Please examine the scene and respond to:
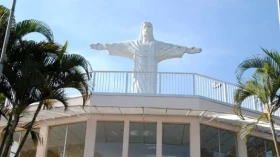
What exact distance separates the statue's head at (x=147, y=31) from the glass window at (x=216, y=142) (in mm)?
5062

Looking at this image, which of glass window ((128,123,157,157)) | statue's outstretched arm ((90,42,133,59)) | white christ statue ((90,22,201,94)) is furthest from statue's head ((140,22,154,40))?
glass window ((128,123,157,157))

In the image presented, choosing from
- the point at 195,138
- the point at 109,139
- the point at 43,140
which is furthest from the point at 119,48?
the point at 195,138

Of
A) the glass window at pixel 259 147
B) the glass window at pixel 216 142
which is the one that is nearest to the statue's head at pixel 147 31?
the glass window at pixel 216 142

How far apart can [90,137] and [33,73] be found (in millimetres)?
5802

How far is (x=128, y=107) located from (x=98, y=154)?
206 centimetres

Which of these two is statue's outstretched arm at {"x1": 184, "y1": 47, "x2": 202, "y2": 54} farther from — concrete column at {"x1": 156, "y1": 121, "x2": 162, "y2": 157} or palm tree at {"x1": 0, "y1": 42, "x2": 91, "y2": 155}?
palm tree at {"x1": 0, "y1": 42, "x2": 91, "y2": 155}

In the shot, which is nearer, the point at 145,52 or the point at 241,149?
the point at 241,149

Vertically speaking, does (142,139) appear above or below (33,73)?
below

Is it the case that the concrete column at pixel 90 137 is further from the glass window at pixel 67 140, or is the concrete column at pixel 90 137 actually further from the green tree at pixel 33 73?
the green tree at pixel 33 73

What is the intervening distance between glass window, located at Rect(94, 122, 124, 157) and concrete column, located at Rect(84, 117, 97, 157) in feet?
0.53

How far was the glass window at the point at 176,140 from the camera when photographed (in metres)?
13.6

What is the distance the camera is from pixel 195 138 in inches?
540

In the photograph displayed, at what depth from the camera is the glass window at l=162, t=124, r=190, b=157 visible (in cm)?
1365

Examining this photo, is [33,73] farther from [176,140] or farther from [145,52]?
[145,52]
